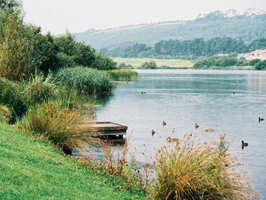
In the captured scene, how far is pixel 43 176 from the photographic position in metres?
8.22

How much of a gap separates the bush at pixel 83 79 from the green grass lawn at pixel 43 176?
25518 mm

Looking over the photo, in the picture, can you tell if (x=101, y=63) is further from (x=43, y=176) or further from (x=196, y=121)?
(x=43, y=176)

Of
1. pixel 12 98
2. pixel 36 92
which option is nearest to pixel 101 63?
pixel 36 92

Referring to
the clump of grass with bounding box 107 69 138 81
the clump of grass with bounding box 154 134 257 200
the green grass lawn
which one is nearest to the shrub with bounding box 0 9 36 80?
the green grass lawn

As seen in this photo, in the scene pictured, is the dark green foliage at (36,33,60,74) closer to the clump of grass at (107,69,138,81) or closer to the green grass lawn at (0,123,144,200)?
the clump of grass at (107,69,138,81)

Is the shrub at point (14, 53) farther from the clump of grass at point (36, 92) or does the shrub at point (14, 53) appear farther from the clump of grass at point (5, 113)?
the clump of grass at point (5, 113)

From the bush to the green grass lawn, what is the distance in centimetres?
2552

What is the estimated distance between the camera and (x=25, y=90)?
57.4 ft

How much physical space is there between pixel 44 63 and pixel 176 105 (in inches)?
489

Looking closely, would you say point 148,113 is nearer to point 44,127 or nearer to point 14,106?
point 14,106

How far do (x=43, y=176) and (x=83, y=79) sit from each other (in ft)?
101

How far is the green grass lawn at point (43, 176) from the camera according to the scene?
7.21 meters

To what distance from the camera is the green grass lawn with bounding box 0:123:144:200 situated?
721 centimetres

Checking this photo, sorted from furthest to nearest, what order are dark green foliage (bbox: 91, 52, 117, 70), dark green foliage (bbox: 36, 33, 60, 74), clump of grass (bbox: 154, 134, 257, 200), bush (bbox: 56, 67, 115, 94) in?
1. dark green foliage (bbox: 91, 52, 117, 70)
2. dark green foliage (bbox: 36, 33, 60, 74)
3. bush (bbox: 56, 67, 115, 94)
4. clump of grass (bbox: 154, 134, 257, 200)
